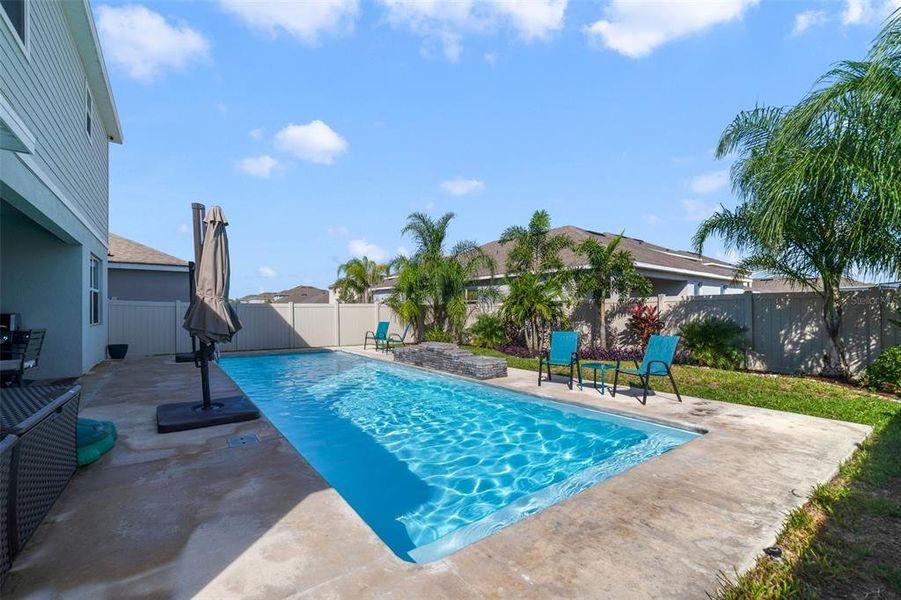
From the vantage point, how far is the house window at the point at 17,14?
4.96m

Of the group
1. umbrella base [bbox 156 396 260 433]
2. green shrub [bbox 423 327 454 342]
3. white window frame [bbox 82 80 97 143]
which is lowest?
umbrella base [bbox 156 396 260 433]

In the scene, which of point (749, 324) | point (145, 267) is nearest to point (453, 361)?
point (749, 324)

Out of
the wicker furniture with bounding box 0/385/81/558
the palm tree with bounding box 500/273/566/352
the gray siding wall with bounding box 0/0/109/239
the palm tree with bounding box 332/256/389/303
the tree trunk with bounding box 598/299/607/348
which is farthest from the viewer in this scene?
the palm tree with bounding box 332/256/389/303

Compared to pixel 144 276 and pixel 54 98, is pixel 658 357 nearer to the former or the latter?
pixel 54 98

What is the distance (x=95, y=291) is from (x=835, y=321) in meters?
16.2

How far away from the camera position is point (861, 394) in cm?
721

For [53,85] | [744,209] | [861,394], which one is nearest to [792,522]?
[861,394]

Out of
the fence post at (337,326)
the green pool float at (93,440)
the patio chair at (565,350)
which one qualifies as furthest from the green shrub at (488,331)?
the green pool float at (93,440)

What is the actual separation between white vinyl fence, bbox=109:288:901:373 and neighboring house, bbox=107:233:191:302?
3082 millimetres

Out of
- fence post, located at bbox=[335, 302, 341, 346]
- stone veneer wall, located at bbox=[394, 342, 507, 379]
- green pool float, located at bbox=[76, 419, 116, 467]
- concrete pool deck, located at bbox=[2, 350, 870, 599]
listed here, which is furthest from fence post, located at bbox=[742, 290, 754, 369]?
fence post, located at bbox=[335, 302, 341, 346]

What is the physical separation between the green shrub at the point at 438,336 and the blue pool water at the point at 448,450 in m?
6.53

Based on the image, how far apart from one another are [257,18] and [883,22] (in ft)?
33.3

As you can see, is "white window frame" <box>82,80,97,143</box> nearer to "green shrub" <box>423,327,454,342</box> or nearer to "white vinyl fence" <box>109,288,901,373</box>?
"white vinyl fence" <box>109,288,901,373</box>

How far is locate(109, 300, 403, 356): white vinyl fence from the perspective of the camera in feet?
46.1
